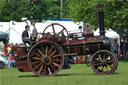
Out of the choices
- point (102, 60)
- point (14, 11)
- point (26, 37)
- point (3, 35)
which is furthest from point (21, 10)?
point (102, 60)

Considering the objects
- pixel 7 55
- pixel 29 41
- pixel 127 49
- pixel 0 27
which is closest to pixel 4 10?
pixel 0 27

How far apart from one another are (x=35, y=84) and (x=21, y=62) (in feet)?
10.1

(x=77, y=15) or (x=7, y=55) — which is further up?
(x=77, y=15)

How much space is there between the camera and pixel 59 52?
50.2ft

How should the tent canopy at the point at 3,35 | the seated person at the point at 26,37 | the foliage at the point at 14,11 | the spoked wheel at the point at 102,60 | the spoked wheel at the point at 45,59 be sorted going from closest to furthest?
the spoked wheel at the point at 45,59 < the spoked wheel at the point at 102,60 < the seated person at the point at 26,37 < the tent canopy at the point at 3,35 < the foliage at the point at 14,11

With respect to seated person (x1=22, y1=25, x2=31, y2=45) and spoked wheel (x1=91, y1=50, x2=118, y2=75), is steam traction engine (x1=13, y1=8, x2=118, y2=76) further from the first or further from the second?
seated person (x1=22, y1=25, x2=31, y2=45)

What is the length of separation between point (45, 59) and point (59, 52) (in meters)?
0.53

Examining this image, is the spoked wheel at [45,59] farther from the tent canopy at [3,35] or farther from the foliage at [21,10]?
the foliage at [21,10]

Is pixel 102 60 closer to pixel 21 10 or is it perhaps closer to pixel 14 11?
pixel 21 10

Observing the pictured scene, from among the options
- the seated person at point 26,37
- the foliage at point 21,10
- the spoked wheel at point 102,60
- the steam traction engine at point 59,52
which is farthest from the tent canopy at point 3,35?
the spoked wheel at point 102,60

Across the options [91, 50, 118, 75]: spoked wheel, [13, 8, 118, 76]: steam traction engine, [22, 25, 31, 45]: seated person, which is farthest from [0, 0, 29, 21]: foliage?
[91, 50, 118, 75]: spoked wheel

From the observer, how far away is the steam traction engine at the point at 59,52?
1529 cm

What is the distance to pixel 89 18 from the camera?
3606 centimetres

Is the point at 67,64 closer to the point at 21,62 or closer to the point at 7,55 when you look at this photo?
the point at 21,62
